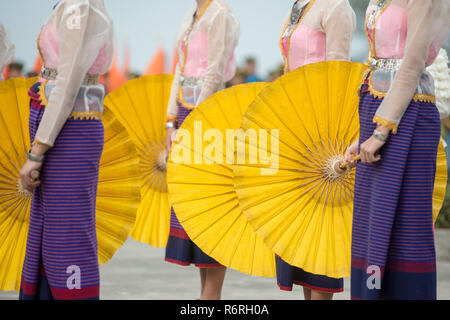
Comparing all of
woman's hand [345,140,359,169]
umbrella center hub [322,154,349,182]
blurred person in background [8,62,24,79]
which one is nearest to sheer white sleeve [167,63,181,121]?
umbrella center hub [322,154,349,182]

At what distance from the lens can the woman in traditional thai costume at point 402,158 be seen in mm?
2564

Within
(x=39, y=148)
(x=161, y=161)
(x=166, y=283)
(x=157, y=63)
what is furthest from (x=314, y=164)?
(x=157, y=63)

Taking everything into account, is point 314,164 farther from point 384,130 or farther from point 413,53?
point 413,53

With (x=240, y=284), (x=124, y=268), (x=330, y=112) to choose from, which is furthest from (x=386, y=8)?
(x=124, y=268)

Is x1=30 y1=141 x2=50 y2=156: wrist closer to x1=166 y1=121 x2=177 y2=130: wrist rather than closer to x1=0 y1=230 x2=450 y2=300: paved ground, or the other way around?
→ x1=166 y1=121 x2=177 y2=130: wrist

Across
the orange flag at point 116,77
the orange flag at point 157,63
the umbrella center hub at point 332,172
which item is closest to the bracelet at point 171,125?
the umbrella center hub at point 332,172

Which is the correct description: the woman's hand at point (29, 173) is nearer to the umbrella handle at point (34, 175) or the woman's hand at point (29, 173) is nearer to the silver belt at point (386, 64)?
the umbrella handle at point (34, 175)

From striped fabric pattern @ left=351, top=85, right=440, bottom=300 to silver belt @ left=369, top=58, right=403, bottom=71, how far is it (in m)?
0.17

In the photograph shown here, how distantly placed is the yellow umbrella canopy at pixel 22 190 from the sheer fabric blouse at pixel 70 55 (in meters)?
0.62

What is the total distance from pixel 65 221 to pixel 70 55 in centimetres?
63
